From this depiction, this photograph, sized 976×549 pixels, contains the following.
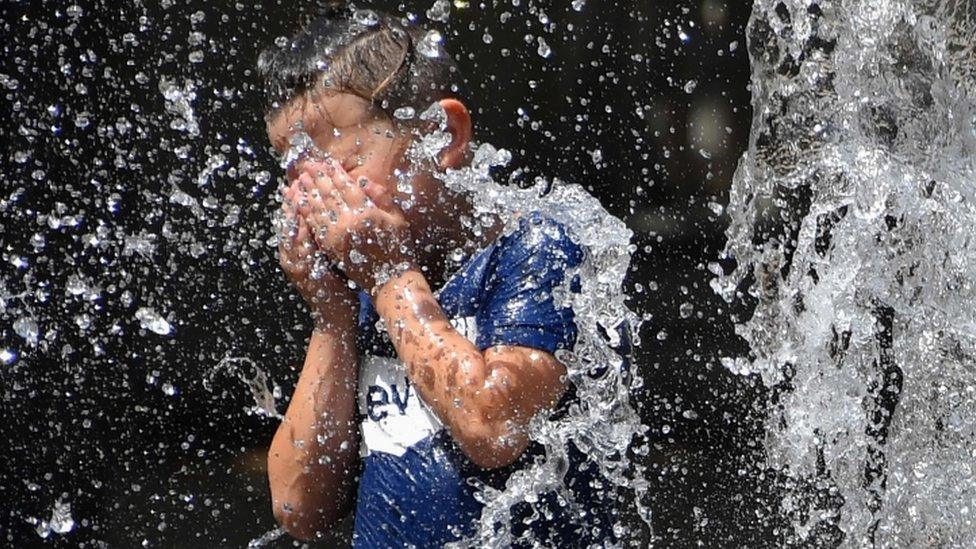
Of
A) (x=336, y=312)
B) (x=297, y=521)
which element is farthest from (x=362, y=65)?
(x=297, y=521)

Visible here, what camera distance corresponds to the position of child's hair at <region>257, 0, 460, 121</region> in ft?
5.05

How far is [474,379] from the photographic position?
4.58 ft

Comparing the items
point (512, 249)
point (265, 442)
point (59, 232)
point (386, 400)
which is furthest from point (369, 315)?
point (265, 442)

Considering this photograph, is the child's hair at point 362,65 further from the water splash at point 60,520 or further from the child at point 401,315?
the water splash at point 60,520

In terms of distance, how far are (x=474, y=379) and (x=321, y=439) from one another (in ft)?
0.99

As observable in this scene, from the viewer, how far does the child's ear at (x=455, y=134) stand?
156 centimetres

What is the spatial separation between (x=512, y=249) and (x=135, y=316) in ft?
8.08

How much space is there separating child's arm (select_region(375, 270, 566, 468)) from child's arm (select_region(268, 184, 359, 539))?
0.52ft

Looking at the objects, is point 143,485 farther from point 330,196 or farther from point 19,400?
point 330,196

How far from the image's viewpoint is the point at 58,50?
336 cm

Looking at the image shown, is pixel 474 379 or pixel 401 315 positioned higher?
pixel 401 315

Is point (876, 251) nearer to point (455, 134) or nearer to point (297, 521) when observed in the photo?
point (455, 134)

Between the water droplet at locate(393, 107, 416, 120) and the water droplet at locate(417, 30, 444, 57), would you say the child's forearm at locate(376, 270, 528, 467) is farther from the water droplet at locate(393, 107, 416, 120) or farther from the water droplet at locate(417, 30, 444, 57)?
the water droplet at locate(417, 30, 444, 57)

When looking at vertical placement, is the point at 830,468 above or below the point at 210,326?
below
